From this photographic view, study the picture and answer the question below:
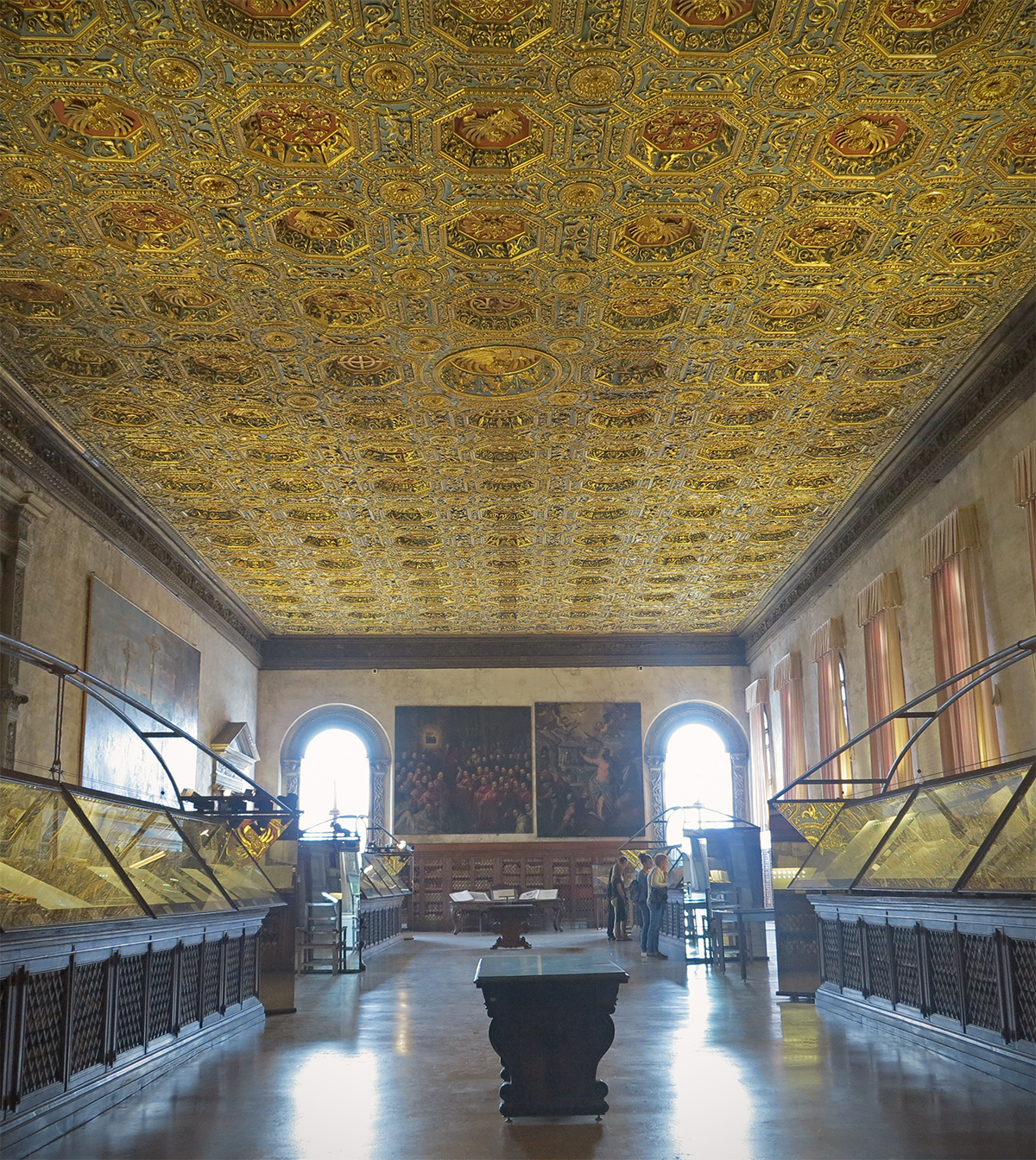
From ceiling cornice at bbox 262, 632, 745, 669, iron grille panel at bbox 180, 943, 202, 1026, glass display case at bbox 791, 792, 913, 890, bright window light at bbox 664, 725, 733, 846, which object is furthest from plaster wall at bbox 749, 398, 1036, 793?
iron grille panel at bbox 180, 943, 202, 1026

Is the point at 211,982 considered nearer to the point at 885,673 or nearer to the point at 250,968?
the point at 250,968

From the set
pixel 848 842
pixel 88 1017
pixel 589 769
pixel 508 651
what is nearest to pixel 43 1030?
pixel 88 1017

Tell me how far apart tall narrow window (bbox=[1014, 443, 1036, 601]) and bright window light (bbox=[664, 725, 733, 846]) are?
54.8 ft

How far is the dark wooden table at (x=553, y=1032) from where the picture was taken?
18.3ft

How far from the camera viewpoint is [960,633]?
13.5m

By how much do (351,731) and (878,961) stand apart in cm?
2044

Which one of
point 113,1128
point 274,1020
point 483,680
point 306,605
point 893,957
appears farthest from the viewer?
point 483,680

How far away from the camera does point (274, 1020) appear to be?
9867 mm

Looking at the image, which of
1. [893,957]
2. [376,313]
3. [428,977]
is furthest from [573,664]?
[893,957]

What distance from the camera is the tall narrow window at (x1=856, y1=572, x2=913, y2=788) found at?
15.8m

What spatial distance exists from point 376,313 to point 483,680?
678 inches

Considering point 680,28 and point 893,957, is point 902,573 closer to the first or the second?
point 893,957

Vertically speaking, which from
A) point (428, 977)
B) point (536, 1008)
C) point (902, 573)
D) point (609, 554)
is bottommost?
point (428, 977)

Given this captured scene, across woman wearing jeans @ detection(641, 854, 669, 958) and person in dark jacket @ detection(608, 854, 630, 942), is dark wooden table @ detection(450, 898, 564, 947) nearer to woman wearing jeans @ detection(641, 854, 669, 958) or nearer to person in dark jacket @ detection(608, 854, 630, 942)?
person in dark jacket @ detection(608, 854, 630, 942)
